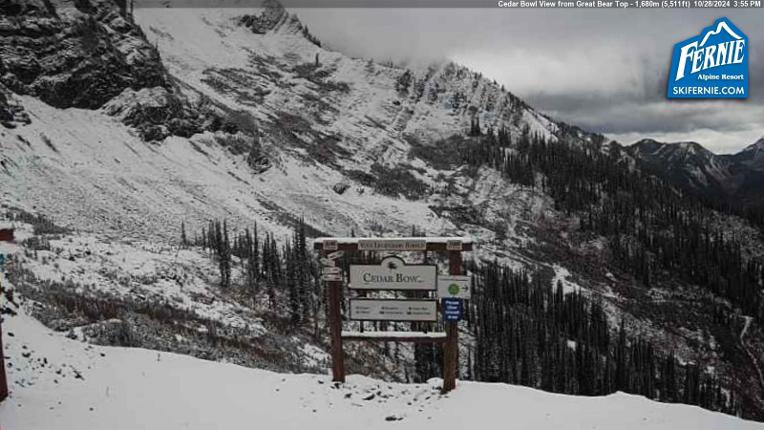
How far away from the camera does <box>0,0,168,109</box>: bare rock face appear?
3206 inches

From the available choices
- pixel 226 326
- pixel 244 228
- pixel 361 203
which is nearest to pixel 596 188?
pixel 361 203

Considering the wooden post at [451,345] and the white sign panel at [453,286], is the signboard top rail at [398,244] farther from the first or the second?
the white sign panel at [453,286]

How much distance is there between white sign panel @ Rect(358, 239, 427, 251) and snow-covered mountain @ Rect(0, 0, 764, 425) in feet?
26.3

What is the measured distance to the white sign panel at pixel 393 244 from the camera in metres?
13.0

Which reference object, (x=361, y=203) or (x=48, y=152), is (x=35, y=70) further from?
(x=361, y=203)

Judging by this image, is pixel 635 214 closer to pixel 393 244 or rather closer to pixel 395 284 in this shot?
pixel 395 284

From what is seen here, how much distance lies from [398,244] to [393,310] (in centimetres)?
180

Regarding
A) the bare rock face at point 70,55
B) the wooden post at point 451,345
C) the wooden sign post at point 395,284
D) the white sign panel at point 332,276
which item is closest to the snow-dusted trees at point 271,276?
the wooden sign post at point 395,284

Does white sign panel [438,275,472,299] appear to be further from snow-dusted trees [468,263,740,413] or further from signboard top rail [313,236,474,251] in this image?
snow-dusted trees [468,263,740,413]

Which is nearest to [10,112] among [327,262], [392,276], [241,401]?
[327,262]

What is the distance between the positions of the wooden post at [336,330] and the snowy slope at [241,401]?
396 mm

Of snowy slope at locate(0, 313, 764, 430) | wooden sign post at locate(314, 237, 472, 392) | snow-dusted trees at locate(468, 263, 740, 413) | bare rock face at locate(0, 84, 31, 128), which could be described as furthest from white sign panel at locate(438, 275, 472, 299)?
bare rock face at locate(0, 84, 31, 128)

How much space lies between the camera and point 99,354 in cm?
1348

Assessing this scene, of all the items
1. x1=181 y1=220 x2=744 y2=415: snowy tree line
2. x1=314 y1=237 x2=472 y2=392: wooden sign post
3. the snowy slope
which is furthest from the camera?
x1=181 y1=220 x2=744 y2=415: snowy tree line
